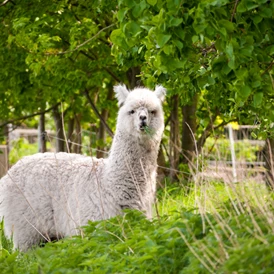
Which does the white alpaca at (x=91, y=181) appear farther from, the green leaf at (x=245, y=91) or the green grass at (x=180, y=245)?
the green leaf at (x=245, y=91)

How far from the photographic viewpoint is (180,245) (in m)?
5.16

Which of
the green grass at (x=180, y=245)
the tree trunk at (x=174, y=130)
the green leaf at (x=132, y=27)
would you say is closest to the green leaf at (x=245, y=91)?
the green grass at (x=180, y=245)

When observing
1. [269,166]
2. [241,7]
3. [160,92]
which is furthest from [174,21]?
[269,166]

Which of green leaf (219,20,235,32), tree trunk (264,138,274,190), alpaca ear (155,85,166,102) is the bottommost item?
tree trunk (264,138,274,190)

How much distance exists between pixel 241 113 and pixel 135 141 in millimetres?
1233

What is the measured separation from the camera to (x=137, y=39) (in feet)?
19.0

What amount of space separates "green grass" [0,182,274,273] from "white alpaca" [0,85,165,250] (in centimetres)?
181

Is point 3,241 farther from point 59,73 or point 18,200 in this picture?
point 59,73

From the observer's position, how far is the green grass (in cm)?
438

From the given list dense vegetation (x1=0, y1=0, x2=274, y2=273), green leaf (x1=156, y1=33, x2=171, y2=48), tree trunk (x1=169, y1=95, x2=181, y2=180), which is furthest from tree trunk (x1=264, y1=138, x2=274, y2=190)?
tree trunk (x1=169, y1=95, x2=181, y2=180)

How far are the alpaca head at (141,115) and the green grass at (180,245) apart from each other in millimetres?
2083

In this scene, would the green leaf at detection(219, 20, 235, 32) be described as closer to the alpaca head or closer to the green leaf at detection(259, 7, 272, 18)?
the green leaf at detection(259, 7, 272, 18)

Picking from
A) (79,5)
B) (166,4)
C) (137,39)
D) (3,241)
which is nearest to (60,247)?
(137,39)

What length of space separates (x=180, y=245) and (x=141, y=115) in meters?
3.08
